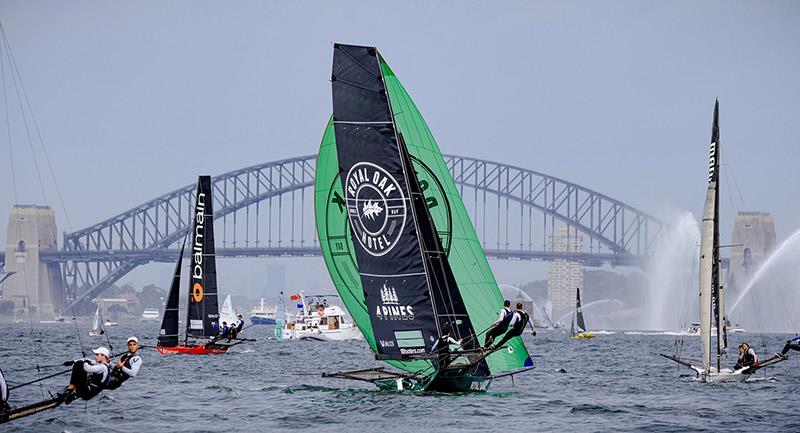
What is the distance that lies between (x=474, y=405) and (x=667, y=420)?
2.66 m

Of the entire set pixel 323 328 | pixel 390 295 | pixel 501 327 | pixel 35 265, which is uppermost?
pixel 390 295

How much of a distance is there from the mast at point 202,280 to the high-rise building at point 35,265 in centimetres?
9314

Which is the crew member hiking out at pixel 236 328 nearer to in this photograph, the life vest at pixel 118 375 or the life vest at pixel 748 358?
the life vest at pixel 748 358

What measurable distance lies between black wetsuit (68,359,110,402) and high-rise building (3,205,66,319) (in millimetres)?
114757

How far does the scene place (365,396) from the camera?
18.6 metres

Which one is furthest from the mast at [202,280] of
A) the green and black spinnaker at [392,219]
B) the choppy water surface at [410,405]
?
the green and black spinnaker at [392,219]

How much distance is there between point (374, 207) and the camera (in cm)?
1723

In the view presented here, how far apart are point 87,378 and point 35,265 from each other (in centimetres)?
11836

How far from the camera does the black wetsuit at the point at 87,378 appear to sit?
1326 cm

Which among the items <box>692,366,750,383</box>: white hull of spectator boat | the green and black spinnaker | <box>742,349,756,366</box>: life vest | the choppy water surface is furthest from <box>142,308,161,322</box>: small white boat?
the green and black spinnaker

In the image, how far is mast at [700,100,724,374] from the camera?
2400 cm

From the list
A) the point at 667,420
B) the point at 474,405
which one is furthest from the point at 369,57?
the point at 667,420

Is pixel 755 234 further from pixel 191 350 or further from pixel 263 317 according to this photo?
pixel 191 350

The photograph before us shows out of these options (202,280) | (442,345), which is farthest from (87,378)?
(202,280)
